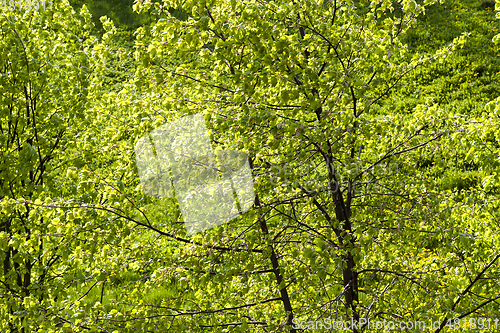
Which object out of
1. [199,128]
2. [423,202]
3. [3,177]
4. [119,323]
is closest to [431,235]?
[423,202]

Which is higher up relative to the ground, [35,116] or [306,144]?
[35,116]

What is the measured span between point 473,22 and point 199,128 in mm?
15137

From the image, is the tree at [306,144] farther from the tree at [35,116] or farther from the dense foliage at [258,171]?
the tree at [35,116]

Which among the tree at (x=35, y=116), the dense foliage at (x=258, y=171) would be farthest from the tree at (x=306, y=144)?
the tree at (x=35, y=116)

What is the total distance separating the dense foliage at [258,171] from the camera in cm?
312

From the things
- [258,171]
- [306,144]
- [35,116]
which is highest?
[35,116]

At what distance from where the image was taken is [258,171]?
3.82 m

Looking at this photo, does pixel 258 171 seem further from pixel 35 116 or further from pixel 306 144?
pixel 35 116

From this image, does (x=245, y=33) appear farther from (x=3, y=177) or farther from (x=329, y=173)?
(x=3, y=177)

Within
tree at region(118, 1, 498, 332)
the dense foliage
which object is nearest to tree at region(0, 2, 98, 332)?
the dense foliage

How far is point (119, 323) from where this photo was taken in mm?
3254

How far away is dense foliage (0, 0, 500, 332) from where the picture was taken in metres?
3.12

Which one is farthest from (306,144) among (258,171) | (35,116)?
(35,116)

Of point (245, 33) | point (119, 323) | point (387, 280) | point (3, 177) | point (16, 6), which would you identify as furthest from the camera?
point (16, 6)
